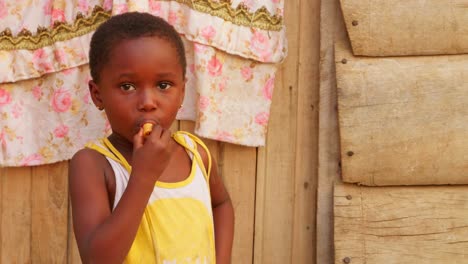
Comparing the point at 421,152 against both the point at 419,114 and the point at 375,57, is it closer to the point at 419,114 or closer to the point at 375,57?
the point at 419,114

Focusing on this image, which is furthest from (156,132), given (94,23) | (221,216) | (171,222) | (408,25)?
(408,25)

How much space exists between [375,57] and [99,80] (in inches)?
45.1

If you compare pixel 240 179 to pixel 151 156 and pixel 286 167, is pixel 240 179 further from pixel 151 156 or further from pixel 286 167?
pixel 151 156

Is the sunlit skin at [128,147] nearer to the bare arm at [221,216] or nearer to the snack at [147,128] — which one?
the snack at [147,128]

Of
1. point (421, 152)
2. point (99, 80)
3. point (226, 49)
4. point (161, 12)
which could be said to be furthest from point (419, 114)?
point (99, 80)

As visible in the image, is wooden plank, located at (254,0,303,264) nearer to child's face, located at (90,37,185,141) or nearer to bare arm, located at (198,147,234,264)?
bare arm, located at (198,147,234,264)

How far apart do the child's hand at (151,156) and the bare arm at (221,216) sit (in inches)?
17.3

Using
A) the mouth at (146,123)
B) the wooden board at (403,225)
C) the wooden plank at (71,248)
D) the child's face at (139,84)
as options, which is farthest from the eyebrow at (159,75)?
the wooden plank at (71,248)

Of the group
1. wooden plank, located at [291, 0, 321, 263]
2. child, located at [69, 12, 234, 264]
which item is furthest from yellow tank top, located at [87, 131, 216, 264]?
wooden plank, located at [291, 0, 321, 263]

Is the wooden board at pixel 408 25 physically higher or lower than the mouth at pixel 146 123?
higher

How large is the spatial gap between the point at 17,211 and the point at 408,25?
65.5 inches

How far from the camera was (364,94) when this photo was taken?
2.91 metres

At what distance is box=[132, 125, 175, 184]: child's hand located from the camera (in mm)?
2041

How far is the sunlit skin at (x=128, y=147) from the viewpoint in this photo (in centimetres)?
203
